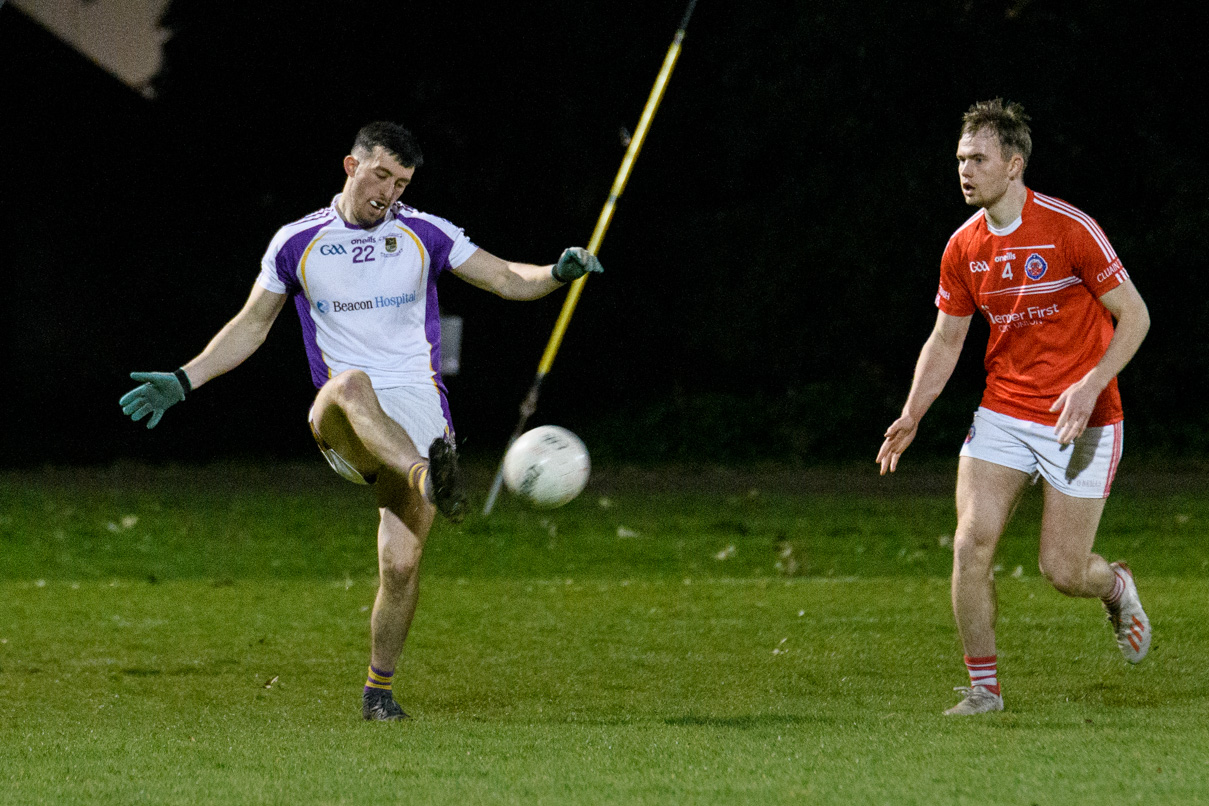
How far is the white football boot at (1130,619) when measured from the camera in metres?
6.60

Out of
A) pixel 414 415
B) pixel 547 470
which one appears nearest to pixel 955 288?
pixel 547 470

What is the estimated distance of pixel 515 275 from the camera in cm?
662

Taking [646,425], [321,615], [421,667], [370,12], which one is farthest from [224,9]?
[421,667]

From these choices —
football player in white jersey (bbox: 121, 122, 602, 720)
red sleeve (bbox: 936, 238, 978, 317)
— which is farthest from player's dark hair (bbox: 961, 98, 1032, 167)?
football player in white jersey (bbox: 121, 122, 602, 720)

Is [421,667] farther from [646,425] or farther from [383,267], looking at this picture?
[646,425]

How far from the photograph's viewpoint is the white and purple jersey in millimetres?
6398

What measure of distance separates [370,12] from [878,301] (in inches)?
348

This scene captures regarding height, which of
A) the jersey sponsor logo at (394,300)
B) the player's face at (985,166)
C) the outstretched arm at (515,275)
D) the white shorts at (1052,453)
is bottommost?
the white shorts at (1052,453)

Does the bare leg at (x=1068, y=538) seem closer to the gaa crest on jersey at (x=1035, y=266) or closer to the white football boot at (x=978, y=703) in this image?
the white football boot at (x=978, y=703)

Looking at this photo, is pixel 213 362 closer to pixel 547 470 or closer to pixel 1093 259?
pixel 547 470

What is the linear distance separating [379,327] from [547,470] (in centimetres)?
95

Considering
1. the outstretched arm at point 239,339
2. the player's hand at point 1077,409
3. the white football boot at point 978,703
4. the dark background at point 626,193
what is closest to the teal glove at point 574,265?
the outstretched arm at point 239,339

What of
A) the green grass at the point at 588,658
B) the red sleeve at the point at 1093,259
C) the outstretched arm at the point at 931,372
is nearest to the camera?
the green grass at the point at 588,658

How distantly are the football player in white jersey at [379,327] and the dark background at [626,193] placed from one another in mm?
14169
